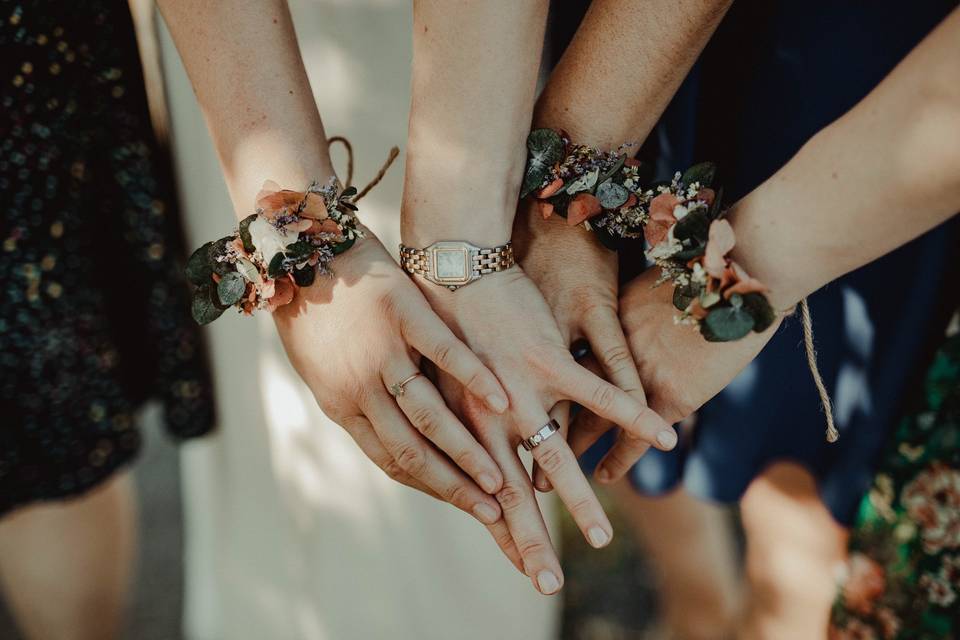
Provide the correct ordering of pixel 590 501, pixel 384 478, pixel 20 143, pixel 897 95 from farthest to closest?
pixel 384 478, pixel 20 143, pixel 590 501, pixel 897 95

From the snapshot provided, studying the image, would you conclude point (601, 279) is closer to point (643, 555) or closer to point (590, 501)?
point (590, 501)

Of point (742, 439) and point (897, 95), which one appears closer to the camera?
point (897, 95)

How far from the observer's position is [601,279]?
42.6 inches

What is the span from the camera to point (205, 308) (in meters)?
0.99

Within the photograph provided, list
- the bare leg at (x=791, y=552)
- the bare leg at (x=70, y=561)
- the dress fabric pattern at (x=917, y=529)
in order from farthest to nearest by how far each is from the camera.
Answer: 1. the bare leg at (x=70, y=561)
2. the bare leg at (x=791, y=552)
3. the dress fabric pattern at (x=917, y=529)

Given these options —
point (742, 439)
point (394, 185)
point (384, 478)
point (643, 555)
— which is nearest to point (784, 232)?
point (742, 439)

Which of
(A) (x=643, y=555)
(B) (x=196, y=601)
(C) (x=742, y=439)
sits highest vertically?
(C) (x=742, y=439)

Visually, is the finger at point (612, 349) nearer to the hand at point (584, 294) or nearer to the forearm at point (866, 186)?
the hand at point (584, 294)

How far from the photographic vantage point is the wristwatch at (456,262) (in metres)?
1.02

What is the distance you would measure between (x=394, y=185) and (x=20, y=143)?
0.57m

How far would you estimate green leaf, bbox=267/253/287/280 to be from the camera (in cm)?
94

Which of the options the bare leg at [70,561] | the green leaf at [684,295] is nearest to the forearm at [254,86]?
the green leaf at [684,295]

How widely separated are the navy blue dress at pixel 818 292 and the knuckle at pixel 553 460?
0.42 meters

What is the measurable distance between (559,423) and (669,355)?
17 cm
